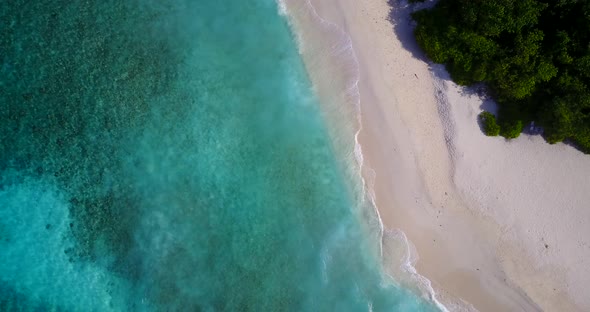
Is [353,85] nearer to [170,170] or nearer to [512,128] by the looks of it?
[512,128]

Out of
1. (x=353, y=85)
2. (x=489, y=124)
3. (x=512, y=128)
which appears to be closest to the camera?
(x=512, y=128)

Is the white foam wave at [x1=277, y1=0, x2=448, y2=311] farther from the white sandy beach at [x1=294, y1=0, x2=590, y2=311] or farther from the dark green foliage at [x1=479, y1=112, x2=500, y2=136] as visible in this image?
the dark green foliage at [x1=479, y1=112, x2=500, y2=136]

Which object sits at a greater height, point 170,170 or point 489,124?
point 489,124

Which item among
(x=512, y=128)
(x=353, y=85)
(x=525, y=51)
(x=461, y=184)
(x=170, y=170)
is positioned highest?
(x=525, y=51)

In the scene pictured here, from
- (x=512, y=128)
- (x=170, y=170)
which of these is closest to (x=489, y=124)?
(x=512, y=128)

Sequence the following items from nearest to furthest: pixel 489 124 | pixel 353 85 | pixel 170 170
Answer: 1. pixel 489 124
2. pixel 353 85
3. pixel 170 170

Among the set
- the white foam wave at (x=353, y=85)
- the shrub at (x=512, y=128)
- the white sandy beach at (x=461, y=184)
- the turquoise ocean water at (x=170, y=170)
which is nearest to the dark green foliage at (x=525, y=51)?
the shrub at (x=512, y=128)

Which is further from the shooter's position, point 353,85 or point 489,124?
point 353,85

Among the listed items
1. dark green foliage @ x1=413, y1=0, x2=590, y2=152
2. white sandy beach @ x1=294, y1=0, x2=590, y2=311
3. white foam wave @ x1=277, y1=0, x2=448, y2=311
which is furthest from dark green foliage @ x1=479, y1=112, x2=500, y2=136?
white foam wave @ x1=277, y1=0, x2=448, y2=311
